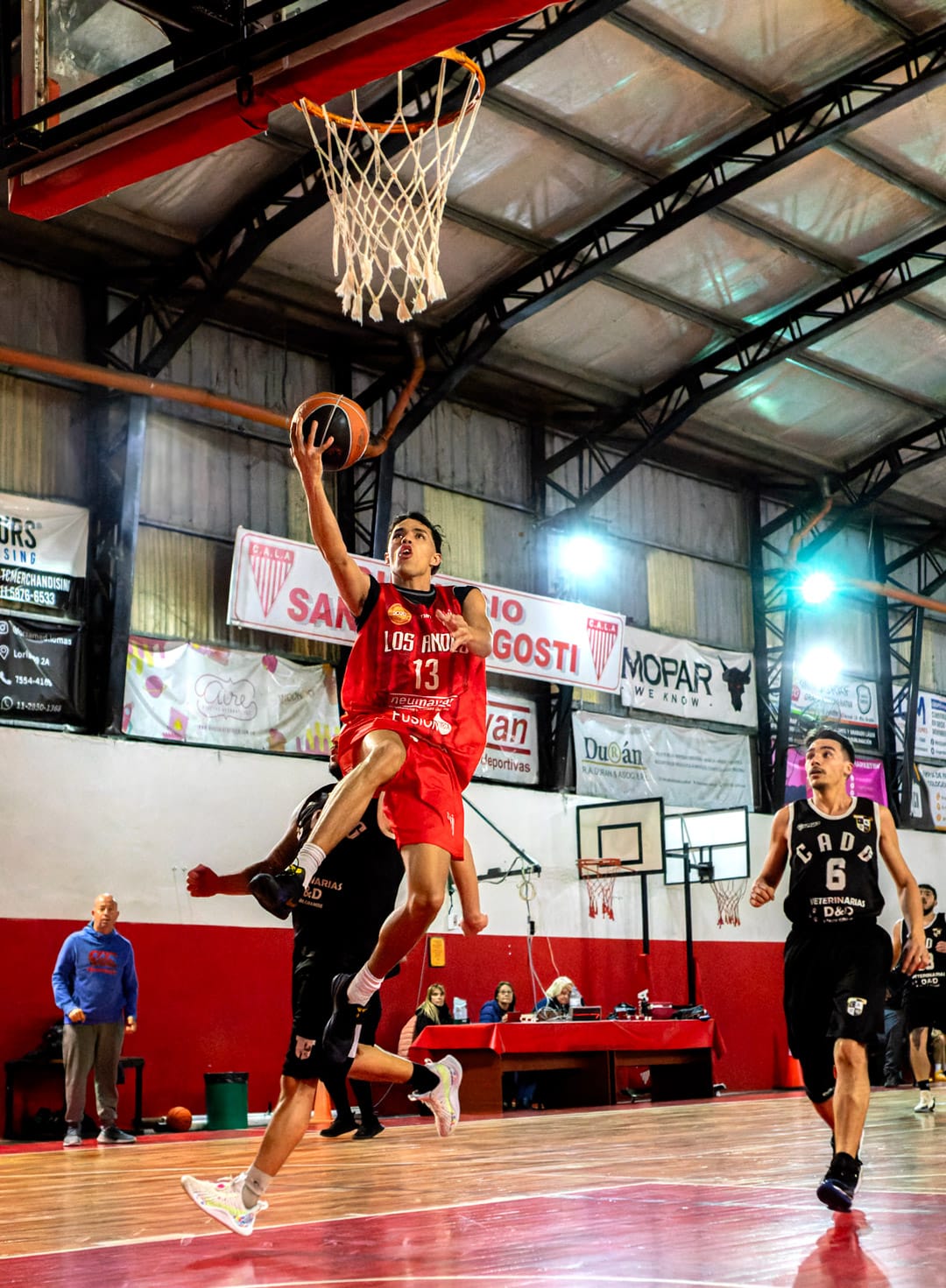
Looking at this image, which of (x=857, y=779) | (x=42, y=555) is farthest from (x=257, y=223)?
(x=857, y=779)

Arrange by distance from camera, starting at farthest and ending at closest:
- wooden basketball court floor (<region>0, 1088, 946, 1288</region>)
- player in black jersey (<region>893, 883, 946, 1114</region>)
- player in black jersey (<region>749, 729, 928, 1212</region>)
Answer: player in black jersey (<region>893, 883, 946, 1114</region>)
player in black jersey (<region>749, 729, 928, 1212</region>)
wooden basketball court floor (<region>0, 1088, 946, 1288</region>)

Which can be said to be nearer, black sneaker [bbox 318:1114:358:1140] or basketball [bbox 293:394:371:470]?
basketball [bbox 293:394:371:470]

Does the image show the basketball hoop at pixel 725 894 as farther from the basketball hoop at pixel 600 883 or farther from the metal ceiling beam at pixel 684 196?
the metal ceiling beam at pixel 684 196

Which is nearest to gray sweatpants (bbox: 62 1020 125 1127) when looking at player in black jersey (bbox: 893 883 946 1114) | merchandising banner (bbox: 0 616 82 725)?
merchandising banner (bbox: 0 616 82 725)

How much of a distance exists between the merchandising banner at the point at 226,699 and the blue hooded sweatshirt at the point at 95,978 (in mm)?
3097

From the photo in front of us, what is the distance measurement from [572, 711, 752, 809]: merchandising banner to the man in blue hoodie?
8.03m

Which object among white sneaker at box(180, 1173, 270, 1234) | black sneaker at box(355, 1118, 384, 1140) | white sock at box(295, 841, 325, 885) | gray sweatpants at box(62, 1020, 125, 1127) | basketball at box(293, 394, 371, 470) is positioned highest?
basketball at box(293, 394, 371, 470)

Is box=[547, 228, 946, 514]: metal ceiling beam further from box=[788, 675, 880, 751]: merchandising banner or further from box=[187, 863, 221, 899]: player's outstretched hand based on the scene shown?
box=[187, 863, 221, 899]: player's outstretched hand

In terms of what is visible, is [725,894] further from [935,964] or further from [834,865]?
[834,865]

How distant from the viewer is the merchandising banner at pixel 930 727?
24.3 m

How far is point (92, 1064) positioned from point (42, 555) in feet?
17.1

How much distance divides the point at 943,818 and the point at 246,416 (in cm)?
1436

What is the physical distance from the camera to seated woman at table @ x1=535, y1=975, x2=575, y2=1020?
53.2ft

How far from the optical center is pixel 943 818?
2448 centimetres
